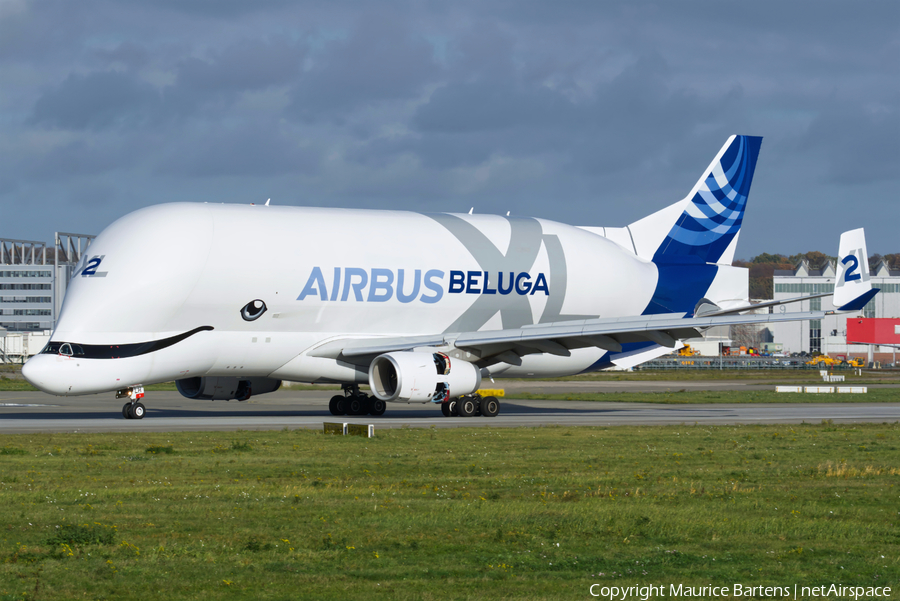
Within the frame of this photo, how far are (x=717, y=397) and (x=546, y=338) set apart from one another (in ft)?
66.1

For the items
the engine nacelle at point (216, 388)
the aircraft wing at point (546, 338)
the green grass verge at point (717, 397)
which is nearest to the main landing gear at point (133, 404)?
the engine nacelle at point (216, 388)

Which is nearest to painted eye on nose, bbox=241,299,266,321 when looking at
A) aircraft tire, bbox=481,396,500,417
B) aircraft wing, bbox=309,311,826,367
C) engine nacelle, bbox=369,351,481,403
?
aircraft wing, bbox=309,311,826,367

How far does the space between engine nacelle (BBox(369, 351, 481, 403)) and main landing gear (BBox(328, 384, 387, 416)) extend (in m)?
2.74

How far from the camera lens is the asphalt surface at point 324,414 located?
29.4 m

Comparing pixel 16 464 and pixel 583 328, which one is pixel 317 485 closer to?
pixel 16 464

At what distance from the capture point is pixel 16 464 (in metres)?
18.5

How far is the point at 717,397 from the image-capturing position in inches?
1971

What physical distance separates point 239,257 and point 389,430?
8.26 meters

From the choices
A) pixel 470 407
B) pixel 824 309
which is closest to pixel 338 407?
pixel 470 407

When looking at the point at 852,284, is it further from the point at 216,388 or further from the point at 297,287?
the point at 216,388

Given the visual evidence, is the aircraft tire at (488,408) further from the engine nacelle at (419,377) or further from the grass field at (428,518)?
the grass field at (428,518)

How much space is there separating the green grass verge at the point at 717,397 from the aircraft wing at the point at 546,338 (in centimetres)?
1200

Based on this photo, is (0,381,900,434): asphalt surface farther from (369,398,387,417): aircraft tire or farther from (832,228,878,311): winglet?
(832,228,878,311): winglet

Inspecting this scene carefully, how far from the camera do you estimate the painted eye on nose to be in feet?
104
